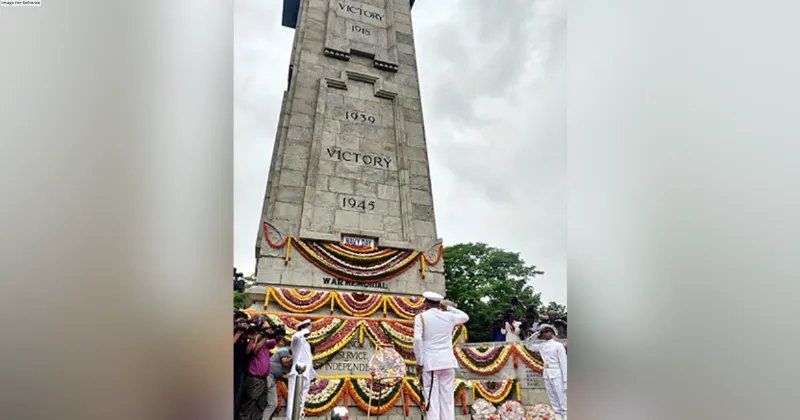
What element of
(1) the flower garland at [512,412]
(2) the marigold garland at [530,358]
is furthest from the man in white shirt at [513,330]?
(1) the flower garland at [512,412]

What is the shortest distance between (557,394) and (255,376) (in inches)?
174

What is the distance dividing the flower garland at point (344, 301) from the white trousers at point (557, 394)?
2644 millimetres

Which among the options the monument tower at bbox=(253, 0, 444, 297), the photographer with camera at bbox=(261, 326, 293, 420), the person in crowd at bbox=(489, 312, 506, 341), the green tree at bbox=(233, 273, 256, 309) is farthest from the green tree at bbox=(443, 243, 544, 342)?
the photographer with camera at bbox=(261, 326, 293, 420)

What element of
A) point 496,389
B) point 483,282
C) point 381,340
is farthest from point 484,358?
point 483,282

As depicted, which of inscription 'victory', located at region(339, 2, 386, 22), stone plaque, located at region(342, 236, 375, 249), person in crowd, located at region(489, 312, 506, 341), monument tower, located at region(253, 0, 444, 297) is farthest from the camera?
inscription 'victory', located at region(339, 2, 386, 22)

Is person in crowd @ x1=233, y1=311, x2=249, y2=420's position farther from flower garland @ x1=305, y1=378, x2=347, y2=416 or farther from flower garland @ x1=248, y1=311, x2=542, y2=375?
flower garland @ x1=248, y1=311, x2=542, y2=375

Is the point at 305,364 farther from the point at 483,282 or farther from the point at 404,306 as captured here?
the point at 483,282

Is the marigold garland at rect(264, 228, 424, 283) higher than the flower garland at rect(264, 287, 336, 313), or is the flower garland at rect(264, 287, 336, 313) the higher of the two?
the marigold garland at rect(264, 228, 424, 283)

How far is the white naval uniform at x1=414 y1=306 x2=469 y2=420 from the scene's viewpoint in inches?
225

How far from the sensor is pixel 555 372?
23.6ft

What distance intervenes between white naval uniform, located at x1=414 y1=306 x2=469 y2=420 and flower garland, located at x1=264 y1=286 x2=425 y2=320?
279cm

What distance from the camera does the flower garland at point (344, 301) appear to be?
797cm
